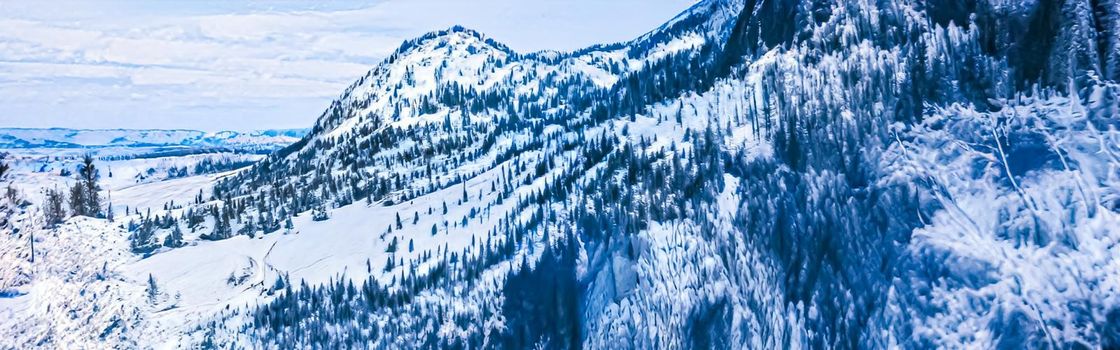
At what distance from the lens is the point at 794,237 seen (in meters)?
129

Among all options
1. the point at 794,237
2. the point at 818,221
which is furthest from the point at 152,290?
the point at 818,221

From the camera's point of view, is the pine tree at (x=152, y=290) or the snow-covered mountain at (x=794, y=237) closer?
the snow-covered mountain at (x=794, y=237)

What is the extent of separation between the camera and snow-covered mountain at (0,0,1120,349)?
106062mm

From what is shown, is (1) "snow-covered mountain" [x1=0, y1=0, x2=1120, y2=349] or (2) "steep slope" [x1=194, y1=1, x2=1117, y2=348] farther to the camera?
(2) "steep slope" [x1=194, y1=1, x2=1117, y2=348]

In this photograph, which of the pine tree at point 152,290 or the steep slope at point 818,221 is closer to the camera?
the steep slope at point 818,221

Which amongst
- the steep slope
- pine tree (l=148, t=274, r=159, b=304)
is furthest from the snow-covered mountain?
pine tree (l=148, t=274, r=159, b=304)

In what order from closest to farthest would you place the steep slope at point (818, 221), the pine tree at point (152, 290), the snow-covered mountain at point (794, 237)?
the snow-covered mountain at point (794, 237)
the steep slope at point (818, 221)
the pine tree at point (152, 290)

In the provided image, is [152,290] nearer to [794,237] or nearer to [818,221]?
[794,237]

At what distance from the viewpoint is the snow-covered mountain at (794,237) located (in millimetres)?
106062

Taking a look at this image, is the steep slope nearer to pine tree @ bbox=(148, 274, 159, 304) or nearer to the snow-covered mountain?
the snow-covered mountain

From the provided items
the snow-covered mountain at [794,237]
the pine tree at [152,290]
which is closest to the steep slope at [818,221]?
the snow-covered mountain at [794,237]

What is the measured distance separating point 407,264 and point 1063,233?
12259 cm

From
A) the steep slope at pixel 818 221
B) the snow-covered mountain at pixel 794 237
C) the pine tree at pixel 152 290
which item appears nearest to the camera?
the snow-covered mountain at pixel 794 237

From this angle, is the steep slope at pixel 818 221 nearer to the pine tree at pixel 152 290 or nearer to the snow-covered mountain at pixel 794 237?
the snow-covered mountain at pixel 794 237
